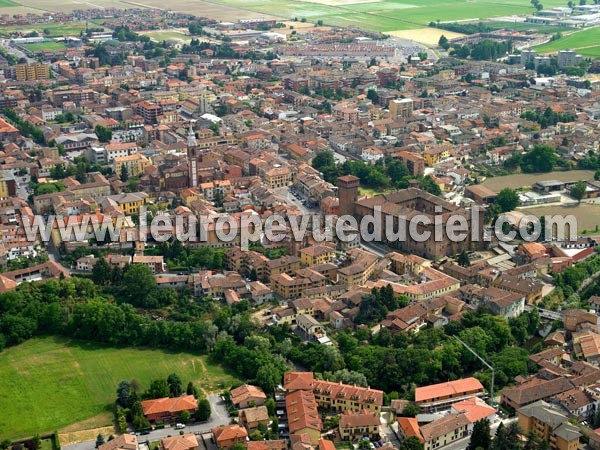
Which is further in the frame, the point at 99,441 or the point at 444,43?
the point at 444,43

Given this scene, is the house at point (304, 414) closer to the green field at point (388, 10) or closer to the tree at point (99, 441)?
the tree at point (99, 441)

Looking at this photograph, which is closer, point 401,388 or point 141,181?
point 401,388

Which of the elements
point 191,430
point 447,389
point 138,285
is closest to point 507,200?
point 447,389

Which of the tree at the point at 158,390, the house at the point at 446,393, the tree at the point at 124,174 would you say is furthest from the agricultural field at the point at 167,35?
the house at the point at 446,393

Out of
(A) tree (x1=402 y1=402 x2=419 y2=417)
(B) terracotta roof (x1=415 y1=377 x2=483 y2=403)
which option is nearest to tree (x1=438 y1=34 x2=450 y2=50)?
(B) terracotta roof (x1=415 y1=377 x2=483 y2=403)

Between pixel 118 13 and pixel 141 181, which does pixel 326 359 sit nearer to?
pixel 141 181

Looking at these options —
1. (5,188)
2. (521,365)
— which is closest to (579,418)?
(521,365)

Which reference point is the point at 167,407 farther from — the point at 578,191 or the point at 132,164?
the point at 578,191
